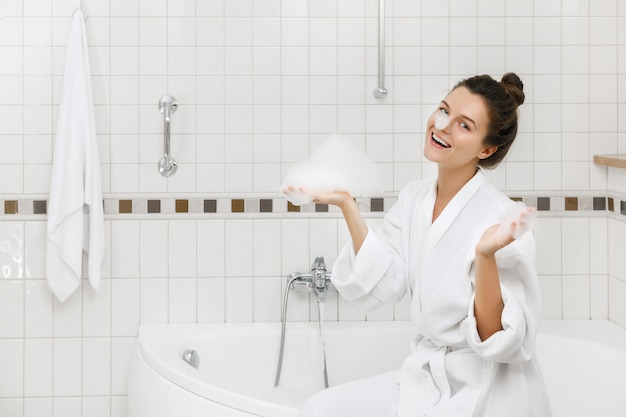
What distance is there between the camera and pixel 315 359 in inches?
127

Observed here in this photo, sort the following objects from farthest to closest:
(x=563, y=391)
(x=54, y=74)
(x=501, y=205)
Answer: (x=54, y=74), (x=563, y=391), (x=501, y=205)

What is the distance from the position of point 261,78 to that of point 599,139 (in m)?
1.28

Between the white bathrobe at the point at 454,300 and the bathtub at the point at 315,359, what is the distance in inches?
27.5

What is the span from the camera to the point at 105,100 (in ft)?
10.6

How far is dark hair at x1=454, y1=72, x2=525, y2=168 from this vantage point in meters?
2.27

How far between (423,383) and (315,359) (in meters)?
1.03

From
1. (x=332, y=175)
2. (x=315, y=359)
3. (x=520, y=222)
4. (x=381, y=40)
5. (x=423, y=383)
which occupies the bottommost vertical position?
(x=315, y=359)

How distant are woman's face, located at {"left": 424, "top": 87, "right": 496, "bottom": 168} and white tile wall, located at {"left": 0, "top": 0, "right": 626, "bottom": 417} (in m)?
0.96

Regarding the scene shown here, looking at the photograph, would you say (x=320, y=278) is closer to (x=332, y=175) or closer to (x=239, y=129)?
(x=239, y=129)

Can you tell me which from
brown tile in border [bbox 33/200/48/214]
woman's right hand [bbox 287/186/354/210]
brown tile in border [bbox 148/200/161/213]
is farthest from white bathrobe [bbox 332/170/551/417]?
brown tile in border [bbox 33/200/48/214]

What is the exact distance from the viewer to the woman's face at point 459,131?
228 cm

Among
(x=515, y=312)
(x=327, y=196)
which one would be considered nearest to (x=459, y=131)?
(x=327, y=196)

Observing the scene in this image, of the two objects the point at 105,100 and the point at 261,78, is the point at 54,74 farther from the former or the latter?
the point at 261,78

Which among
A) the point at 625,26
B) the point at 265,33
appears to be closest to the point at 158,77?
the point at 265,33
